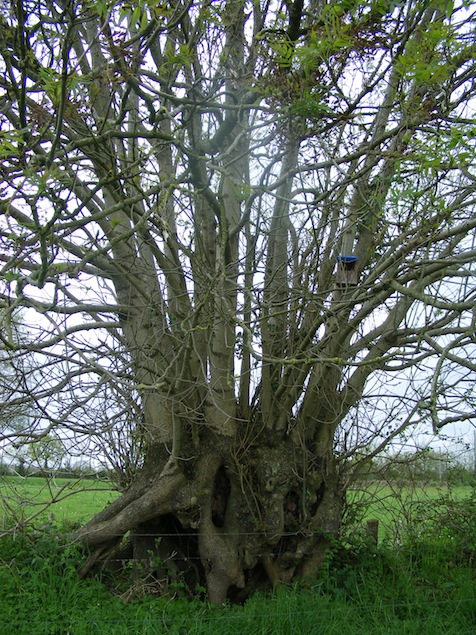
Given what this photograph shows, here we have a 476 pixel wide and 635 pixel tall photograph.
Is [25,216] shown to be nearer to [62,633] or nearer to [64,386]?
[64,386]

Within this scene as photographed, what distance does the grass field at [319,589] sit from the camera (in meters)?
5.24

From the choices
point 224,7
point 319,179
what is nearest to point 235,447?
point 319,179

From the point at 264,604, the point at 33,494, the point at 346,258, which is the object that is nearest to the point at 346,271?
the point at 346,258

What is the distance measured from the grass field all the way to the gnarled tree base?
0.25m

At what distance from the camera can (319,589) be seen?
6.00 m

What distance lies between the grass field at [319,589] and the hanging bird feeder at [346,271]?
2.50 metres

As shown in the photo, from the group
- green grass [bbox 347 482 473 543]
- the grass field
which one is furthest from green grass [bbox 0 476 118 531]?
green grass [bbox 347 482 473 543]

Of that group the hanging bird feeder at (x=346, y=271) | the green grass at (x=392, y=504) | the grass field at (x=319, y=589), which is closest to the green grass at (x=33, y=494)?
the grass field at (x=319, y=589)

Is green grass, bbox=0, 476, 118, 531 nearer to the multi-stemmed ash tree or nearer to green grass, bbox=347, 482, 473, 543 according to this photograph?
the multi-stemmed ash tree

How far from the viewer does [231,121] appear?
500 cm

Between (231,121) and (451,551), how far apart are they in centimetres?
514

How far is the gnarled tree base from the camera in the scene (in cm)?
622

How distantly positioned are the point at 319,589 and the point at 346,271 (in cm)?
290

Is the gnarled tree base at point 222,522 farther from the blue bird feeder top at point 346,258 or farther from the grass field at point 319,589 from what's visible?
the blue bird feeder top at point 346,258
